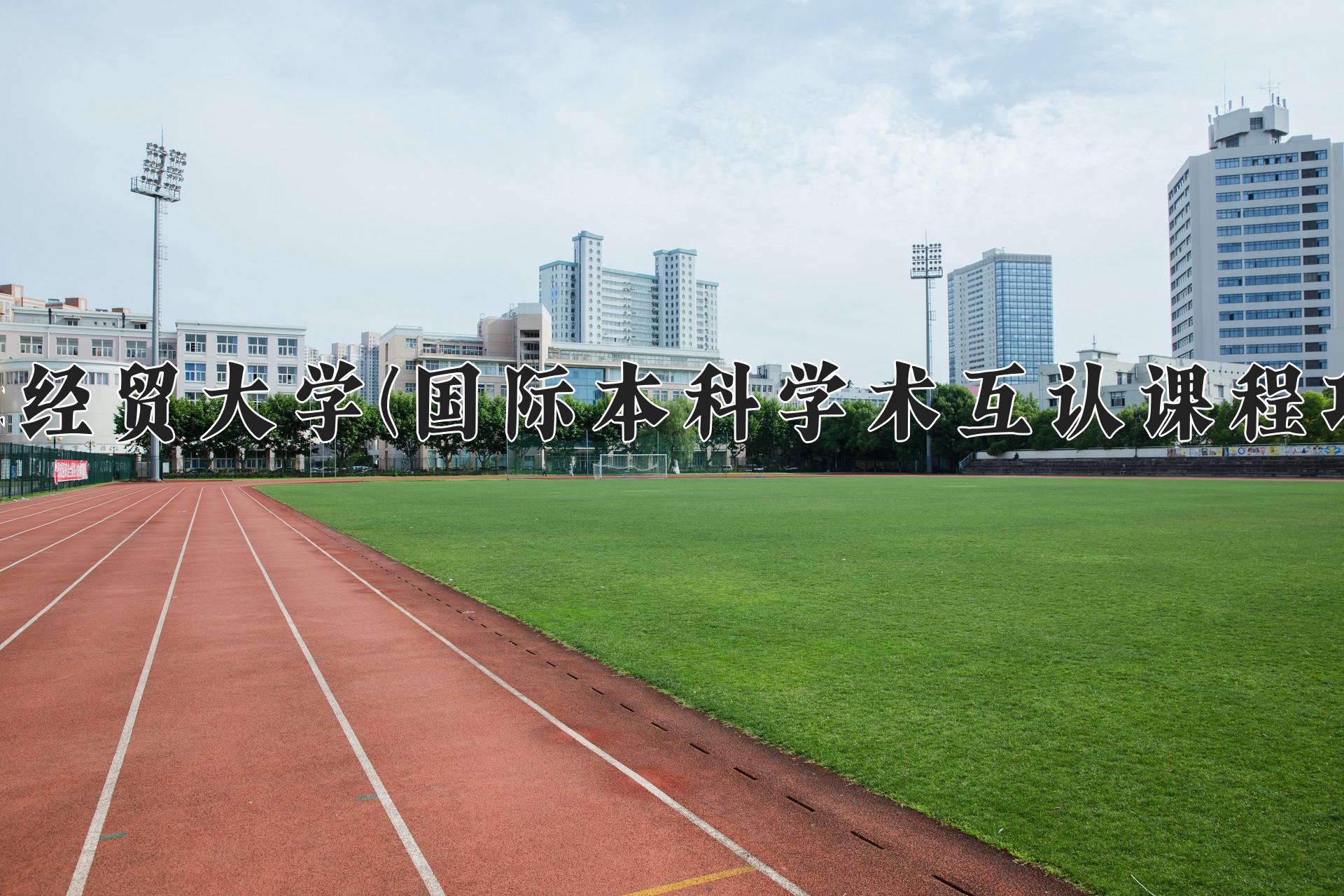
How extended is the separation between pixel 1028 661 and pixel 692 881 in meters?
4.53

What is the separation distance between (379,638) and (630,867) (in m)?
5.67

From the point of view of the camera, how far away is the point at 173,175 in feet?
187

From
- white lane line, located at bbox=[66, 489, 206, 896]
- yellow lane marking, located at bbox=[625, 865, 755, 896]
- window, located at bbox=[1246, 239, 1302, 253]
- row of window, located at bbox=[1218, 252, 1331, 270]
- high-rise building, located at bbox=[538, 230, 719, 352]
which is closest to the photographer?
yellow lane marking, located at bbox=[625, 865, 755, 896]

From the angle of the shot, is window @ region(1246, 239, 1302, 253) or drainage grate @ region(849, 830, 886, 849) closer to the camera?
drainage grate @ region(849, 830, 886, 849)

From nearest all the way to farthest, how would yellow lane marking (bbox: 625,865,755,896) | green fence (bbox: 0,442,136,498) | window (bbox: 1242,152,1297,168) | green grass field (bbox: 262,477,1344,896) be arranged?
yellow lane marking (bbox: 625,865,755,896) → green grass field (bbox: 262,477,1344,896) → green fence (bbox: 0,442,136,498) → window (bbox: 1242,152,1297,168)

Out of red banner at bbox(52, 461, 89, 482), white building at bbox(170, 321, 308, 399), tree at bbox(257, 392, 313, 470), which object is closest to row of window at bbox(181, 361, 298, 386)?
white building at bbox(170, 321, 308, 399)

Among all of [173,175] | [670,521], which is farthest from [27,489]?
[670,521]

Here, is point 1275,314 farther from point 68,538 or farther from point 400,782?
point 400,782

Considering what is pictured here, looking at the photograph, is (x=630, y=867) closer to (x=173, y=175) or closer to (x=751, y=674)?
(x=751, y=674)

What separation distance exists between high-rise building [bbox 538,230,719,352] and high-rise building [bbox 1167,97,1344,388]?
90112 mm

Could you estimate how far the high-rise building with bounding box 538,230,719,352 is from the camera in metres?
178

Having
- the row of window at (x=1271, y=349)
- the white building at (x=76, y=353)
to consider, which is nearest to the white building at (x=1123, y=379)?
the row of window at (x=1271, y=349)

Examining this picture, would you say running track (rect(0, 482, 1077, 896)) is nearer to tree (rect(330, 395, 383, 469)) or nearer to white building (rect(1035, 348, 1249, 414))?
tree (rect(330, 395, 383, 469))

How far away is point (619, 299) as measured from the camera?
608 ft
